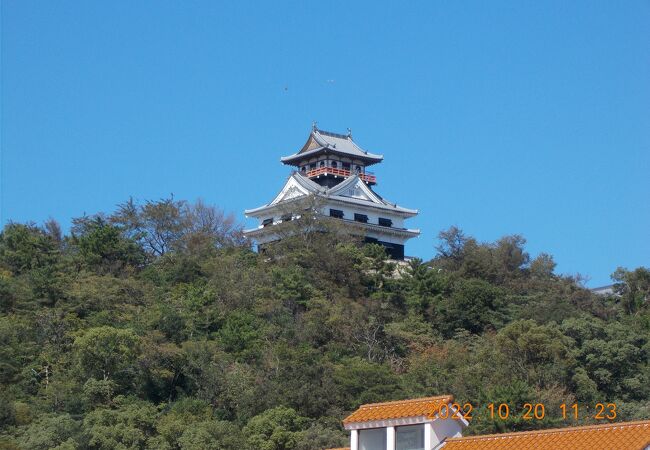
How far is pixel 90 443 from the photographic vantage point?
988 inches

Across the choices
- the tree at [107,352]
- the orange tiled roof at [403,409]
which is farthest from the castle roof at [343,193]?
the orange tiled roof at [403,409]

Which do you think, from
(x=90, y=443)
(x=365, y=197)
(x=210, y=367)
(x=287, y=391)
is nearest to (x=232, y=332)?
(x=210, y=367)

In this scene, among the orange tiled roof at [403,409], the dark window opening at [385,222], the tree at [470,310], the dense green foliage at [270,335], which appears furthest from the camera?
the dark window opening at [385,222]

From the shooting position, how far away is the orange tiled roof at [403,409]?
590 inches

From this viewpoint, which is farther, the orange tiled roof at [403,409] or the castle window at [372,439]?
the castle window at [372,439]

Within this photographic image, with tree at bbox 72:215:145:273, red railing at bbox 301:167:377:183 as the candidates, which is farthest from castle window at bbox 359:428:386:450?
red railing at bbox 301:167:377:183

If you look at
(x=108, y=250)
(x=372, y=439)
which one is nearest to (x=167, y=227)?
(x=108, y=250)

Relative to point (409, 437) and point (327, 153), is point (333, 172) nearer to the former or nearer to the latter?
point (327, 153)

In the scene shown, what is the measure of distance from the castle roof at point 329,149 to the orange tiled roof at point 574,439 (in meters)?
32.4

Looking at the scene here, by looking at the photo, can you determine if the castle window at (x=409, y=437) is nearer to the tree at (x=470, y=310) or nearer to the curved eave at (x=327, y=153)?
the tree at (x=470, y=310)

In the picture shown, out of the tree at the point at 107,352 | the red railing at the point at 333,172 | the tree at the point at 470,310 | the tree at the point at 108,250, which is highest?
the red railing at the point at 333,172

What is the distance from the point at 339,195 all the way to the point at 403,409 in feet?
96.3

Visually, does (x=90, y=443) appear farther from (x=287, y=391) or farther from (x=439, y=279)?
(x=439, y=279)

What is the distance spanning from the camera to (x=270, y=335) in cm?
3183
